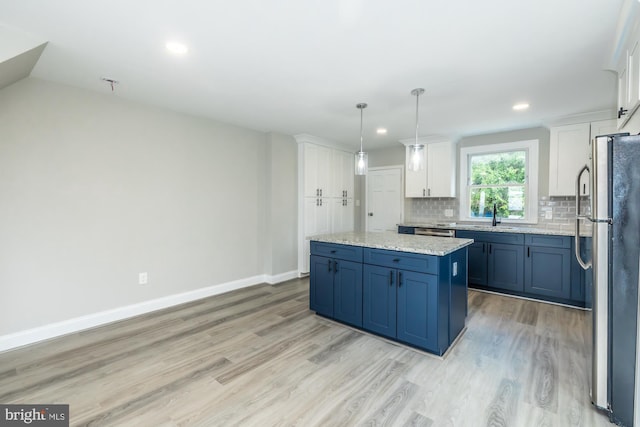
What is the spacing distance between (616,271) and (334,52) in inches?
90.4

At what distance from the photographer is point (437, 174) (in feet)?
16.1

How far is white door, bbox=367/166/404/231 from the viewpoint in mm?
5742

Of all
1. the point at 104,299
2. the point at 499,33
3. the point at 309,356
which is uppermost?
the point at 499,33

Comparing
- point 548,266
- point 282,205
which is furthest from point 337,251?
point 548,266

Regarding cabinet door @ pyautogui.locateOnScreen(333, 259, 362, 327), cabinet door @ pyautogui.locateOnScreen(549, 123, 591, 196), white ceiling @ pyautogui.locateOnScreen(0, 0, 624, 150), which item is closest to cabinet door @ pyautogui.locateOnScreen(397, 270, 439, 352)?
cabinet door @ pyautogui.locateOnScreen(333, 259, 362, 327)

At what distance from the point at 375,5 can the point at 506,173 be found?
3.87 m

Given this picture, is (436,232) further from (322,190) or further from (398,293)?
(398,293)

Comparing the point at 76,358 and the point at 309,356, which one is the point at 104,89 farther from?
the point at 309,356

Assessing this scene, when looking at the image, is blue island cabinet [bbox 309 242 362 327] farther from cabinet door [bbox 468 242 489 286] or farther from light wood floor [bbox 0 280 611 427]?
cabinet door [bbox 468 242 489 286]

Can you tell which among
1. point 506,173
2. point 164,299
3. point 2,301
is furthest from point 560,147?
point 2,301

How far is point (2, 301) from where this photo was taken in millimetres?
2494

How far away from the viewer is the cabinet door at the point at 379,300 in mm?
2623

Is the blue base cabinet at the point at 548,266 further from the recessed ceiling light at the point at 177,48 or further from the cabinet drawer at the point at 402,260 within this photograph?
the recessed ceiling light at the point at 177,48

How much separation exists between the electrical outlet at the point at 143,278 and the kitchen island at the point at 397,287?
197cm
